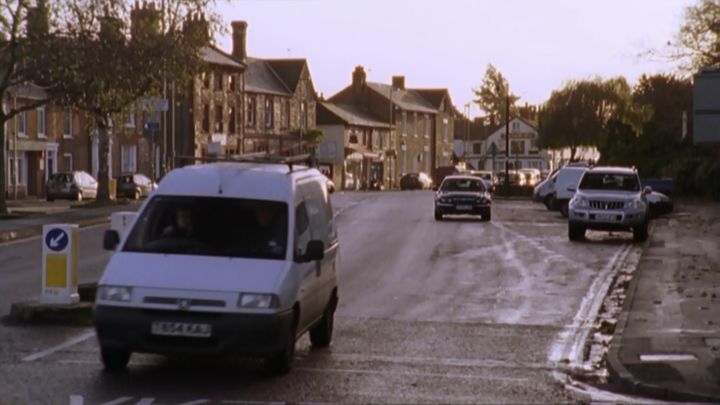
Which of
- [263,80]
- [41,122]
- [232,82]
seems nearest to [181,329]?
[41,122]

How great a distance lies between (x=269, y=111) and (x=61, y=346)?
80.1m

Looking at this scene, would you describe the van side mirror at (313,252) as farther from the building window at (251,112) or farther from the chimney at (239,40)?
→ the chimney at (239,40)

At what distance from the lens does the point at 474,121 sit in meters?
186

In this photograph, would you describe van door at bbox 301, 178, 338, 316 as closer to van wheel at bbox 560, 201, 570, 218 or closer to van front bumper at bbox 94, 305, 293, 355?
van front bumper at bbox 94, 305, 293, 355

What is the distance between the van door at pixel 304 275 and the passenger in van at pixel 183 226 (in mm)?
1018

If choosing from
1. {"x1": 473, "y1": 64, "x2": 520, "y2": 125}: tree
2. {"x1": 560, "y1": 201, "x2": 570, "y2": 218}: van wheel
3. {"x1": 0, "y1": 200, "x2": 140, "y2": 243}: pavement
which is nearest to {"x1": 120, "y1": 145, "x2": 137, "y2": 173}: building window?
{"x1": 0, "y1": 200, "x2": 140, "y2": 243}: pavement

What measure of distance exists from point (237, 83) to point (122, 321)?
77.3 m

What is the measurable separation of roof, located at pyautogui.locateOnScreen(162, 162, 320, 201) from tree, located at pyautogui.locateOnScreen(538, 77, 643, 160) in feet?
246

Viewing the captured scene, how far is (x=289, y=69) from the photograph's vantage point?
326ft

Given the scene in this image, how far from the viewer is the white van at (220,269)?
40.6ft

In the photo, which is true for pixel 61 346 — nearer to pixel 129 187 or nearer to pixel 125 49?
pixel 125 49

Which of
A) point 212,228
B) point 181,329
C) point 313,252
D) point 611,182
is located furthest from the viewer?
point 611,182

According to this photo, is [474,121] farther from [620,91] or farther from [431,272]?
[431,272]

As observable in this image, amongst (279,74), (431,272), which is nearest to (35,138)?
(279,74)
